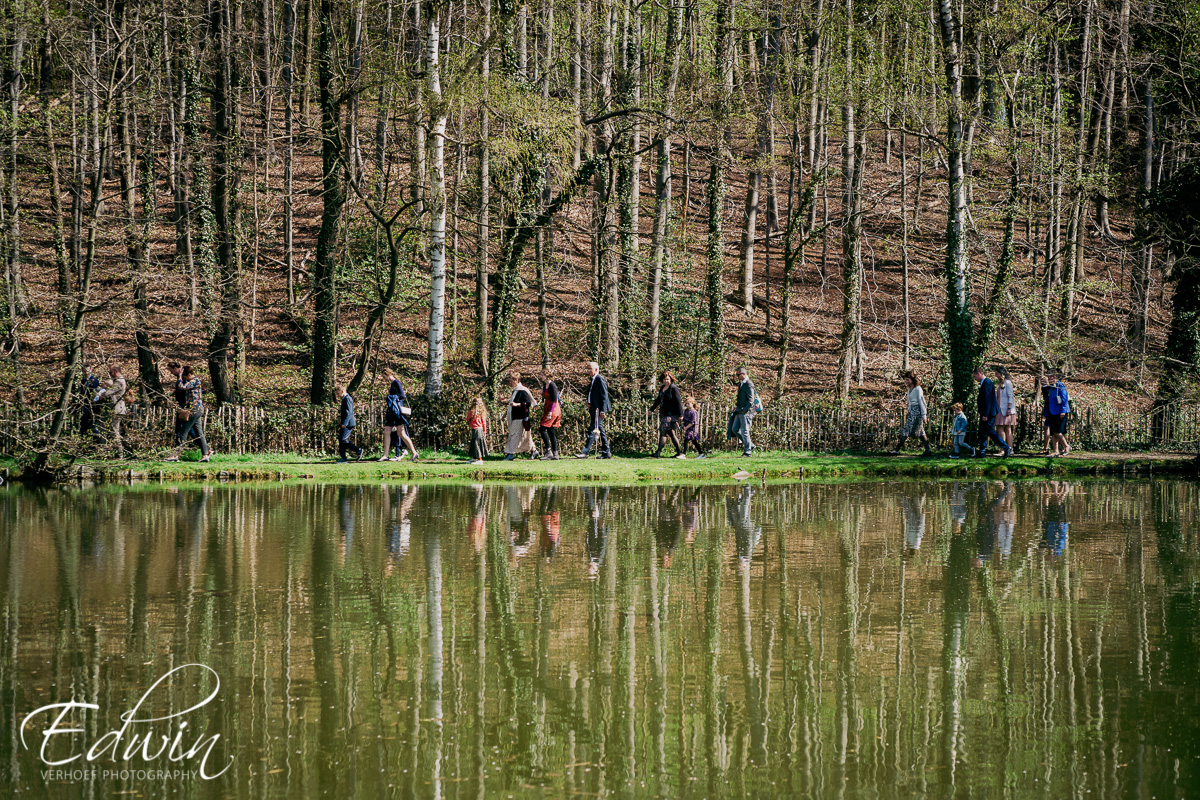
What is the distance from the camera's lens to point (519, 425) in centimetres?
2388

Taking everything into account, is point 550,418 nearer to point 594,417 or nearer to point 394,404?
point 594,417

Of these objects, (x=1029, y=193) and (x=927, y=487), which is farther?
(x=1029, y=193)

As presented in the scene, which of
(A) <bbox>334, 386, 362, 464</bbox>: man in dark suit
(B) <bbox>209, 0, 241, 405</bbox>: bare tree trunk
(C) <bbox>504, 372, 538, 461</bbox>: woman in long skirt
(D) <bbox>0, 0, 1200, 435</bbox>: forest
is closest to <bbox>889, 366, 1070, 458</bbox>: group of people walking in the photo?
(D) <bbox>0, 0, 1200, 435</bbox>: forest

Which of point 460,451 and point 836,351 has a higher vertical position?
point 836,351

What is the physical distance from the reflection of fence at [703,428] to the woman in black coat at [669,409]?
693 mm

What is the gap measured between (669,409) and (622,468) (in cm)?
247

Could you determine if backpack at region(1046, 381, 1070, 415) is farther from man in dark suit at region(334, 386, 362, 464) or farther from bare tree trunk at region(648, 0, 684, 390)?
man in dark suit at region(334, 386, 362, 464)

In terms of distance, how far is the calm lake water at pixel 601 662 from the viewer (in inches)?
236

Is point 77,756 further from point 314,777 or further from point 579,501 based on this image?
point 579,501

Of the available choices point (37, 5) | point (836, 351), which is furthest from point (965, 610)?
point (836, 351)

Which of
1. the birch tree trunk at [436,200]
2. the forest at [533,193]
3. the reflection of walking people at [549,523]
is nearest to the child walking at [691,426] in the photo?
the forest at [533,193]

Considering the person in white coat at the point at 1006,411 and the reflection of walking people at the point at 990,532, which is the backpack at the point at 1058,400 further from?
the reflection of walking people at the point at 990,532

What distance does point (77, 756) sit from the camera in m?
6.13

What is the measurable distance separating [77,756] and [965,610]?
669 centimetres
